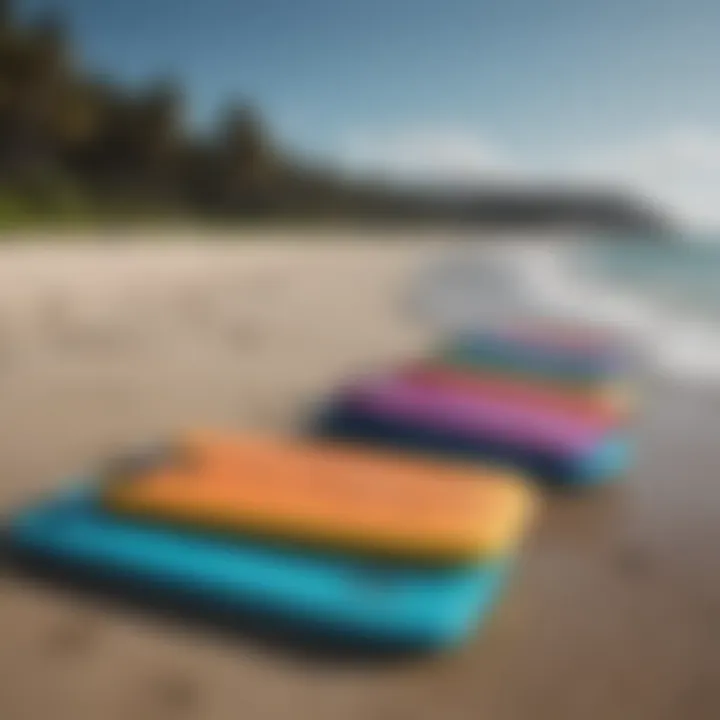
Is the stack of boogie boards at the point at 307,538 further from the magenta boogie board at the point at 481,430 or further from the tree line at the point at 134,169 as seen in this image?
the tree line at the point at 134,169

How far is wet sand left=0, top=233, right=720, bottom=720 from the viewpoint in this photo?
1.00 metres

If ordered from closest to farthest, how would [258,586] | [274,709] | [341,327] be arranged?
[274,709]
[258,586]
[341,327]

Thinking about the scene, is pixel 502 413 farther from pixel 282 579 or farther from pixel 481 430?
pixel 282 579

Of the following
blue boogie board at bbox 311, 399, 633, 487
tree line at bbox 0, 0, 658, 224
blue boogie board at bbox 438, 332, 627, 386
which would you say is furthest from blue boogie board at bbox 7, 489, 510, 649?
tree line at bbox 0, 0, 658, 224

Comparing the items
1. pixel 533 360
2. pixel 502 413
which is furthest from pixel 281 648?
pixel 533 360

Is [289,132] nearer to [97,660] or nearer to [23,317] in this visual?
[23,317]

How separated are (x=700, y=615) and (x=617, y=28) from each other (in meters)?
1.74

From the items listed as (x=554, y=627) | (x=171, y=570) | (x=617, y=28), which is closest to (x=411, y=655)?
(x=554, y=627)

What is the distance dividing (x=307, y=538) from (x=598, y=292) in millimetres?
4449

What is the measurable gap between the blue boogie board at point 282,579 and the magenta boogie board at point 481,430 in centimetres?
46

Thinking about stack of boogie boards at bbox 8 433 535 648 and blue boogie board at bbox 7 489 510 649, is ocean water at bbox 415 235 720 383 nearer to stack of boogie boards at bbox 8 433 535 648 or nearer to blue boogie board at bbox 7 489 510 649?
stack of boogie boards at bbox 8 433 535 648

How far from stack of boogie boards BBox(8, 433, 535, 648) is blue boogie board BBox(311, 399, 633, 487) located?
0.15 m

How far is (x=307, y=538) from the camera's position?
1.30 m

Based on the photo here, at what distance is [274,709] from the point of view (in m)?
0.98
